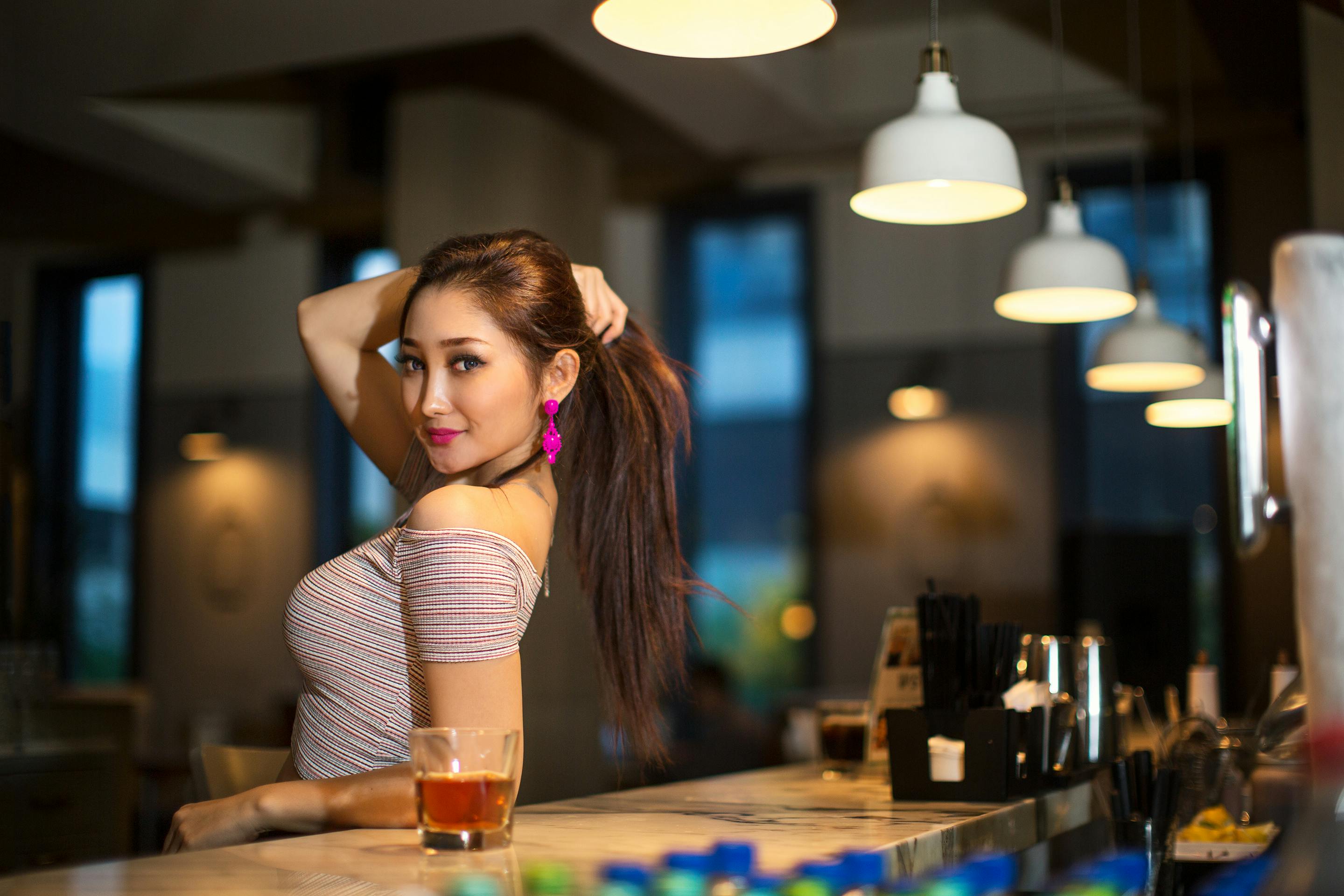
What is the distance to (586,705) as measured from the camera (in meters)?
5.68

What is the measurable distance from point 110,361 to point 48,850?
16.6 feet

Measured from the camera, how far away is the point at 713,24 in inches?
73.0

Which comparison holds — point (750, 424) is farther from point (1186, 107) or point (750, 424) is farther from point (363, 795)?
point (363, 795)

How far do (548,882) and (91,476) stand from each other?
26.6 feet

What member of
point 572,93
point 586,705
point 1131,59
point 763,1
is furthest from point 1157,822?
point 1131,59

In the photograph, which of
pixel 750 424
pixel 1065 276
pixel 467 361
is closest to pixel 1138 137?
pixel 750 424

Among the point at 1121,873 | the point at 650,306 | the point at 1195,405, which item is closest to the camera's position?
the point at 1121,873

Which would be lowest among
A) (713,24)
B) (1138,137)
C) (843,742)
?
(843,742)

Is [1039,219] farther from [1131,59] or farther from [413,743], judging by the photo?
[413,743]

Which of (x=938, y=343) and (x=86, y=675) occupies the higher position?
(x=938, y=343)

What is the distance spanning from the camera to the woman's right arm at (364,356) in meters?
2.04

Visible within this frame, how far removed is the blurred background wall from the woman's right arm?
2.87 metres

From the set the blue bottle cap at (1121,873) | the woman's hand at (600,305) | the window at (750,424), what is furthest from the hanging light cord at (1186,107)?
the blue bottle cap at (1121,873)

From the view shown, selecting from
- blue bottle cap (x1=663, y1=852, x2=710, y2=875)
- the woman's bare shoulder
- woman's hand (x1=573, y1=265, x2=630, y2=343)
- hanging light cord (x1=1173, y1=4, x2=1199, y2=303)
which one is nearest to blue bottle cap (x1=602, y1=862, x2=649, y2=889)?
blue bottle cap (x1=663, y1=852, x2=710, y2=875)
